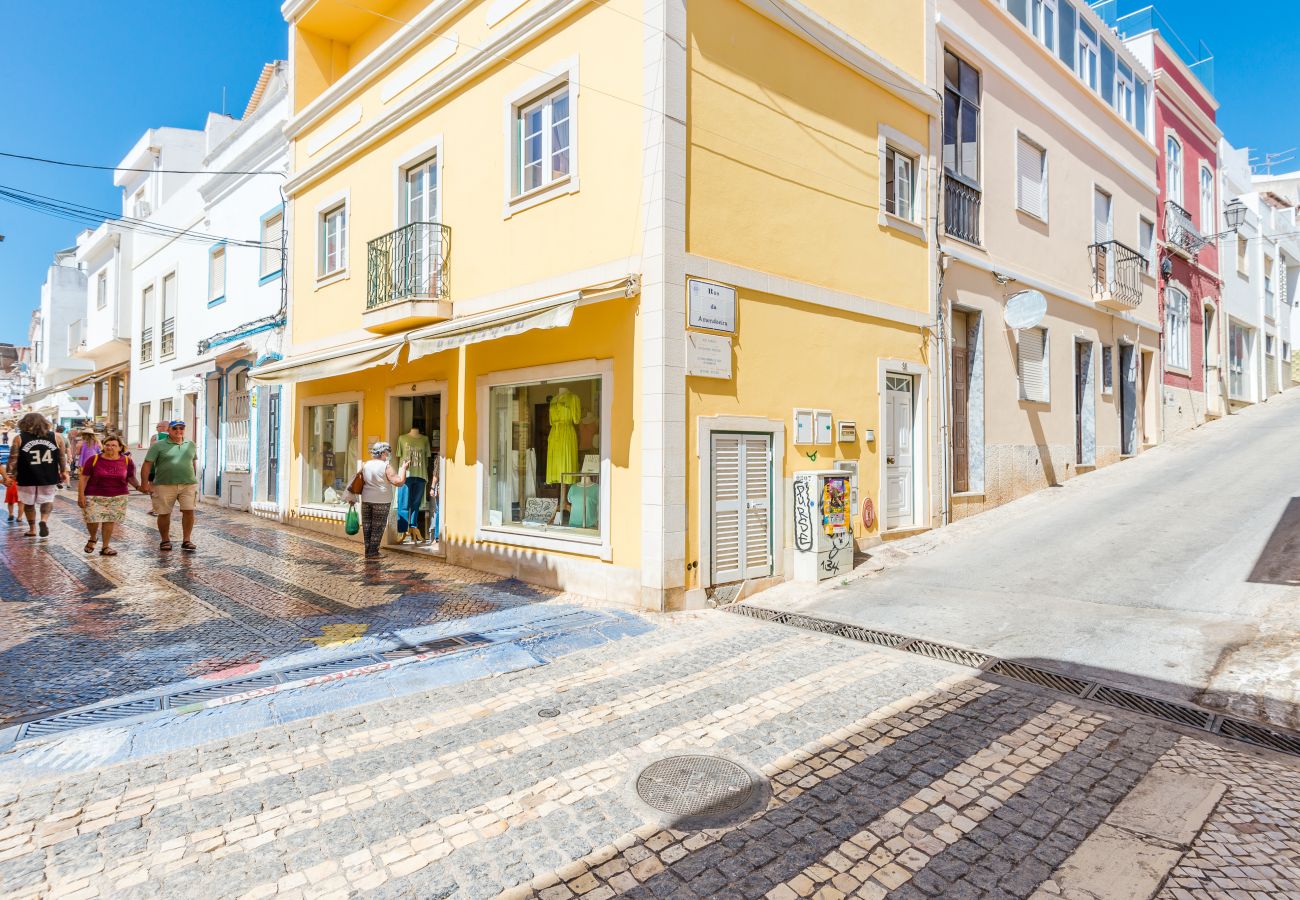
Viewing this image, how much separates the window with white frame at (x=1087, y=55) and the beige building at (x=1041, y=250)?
0.17 ft

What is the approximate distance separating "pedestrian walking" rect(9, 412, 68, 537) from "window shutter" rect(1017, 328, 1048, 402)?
1513 centimetres

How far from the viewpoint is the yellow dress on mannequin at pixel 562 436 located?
8227 millimetres

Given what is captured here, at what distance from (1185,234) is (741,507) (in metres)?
18.1

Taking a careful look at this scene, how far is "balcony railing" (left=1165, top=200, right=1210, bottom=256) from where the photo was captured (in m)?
18.0

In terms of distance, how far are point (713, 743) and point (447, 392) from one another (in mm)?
7209

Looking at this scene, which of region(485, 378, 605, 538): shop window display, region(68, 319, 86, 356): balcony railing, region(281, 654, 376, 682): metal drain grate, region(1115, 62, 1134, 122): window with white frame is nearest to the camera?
region(281, 654, 376, 682): metal drain grate

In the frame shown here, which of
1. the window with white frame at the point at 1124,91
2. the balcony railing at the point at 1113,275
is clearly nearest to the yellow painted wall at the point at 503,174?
the balcony railing at the point at 1113,275

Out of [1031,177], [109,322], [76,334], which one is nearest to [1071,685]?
[1031,177]

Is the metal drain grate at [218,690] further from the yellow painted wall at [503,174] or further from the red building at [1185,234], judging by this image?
the red building at [1185,234]

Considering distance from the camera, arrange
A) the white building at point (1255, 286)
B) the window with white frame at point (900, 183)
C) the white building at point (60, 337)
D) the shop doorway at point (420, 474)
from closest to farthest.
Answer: the window with white frame at point (900, 183)
the shop doorway at point (420, 474)
the white building at point (1255, 286)
the white building at point (60, 337)

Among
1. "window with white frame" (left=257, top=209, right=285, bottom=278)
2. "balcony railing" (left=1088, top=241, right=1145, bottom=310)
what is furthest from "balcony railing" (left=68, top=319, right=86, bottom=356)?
"balcony railing" (left=1088, top=241, right=1145, bottom=310)

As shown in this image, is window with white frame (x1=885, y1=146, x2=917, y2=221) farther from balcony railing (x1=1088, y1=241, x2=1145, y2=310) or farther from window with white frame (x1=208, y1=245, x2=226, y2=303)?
window with white frame (x1=208, y1=245, x2=226, y2=303)

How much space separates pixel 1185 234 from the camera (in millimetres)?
18672

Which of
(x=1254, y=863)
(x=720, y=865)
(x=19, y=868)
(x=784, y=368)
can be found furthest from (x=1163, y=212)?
(x=19, y=868)
